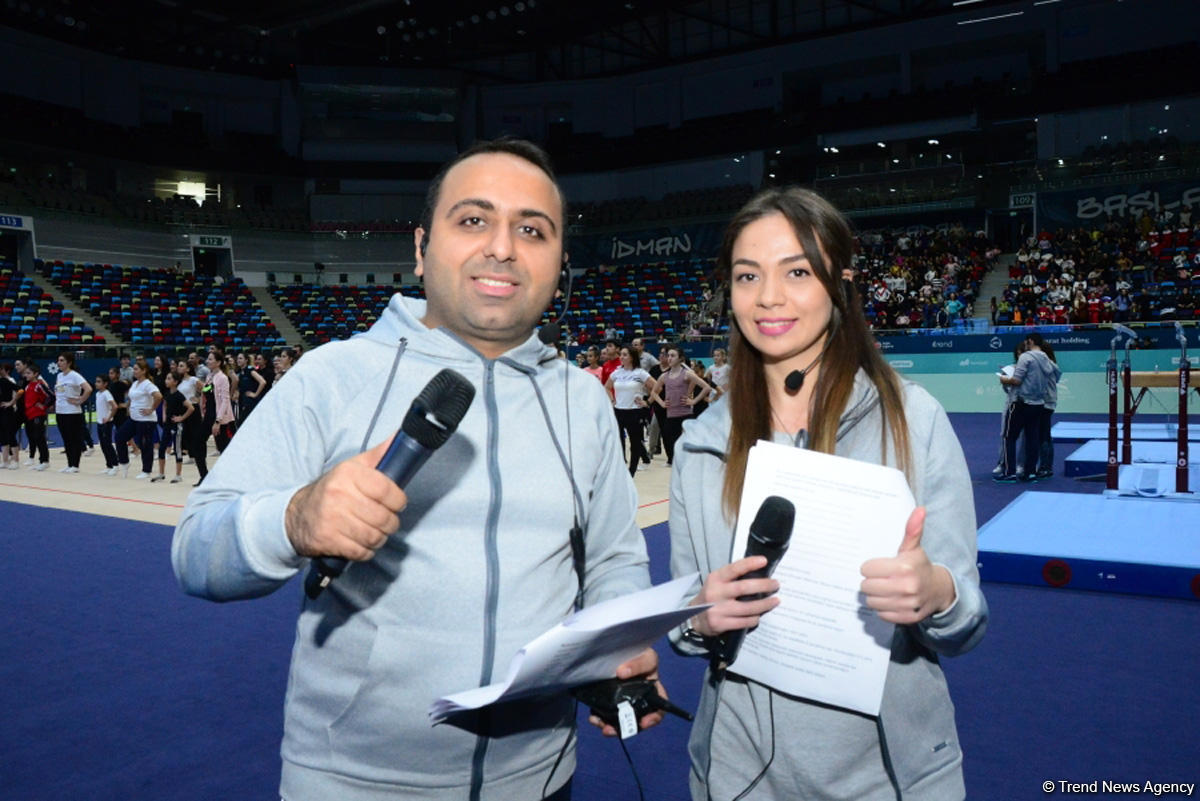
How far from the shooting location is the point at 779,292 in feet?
5.79

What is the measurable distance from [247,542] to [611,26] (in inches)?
1555

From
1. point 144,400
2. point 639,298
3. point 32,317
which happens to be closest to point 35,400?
point 144,400

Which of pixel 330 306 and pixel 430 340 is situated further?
pixel 330 306

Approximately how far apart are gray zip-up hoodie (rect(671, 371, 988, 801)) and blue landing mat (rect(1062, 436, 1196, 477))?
31.9ft

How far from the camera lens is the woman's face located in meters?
1.76

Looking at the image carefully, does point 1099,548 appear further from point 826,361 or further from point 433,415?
point 433,415

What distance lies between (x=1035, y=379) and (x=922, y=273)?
19.1 meters

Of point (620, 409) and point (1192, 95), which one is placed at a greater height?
point (1192, 95)

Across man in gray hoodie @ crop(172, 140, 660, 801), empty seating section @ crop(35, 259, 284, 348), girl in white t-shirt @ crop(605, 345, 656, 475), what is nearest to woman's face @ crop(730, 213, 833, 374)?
man in gray hoodie @ crop(172, 140, 660, 801)

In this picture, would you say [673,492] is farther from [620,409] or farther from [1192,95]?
[1192,95]

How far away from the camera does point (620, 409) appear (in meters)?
11.9

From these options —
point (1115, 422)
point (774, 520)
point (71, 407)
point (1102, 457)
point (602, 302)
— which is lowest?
point (1102, 457)

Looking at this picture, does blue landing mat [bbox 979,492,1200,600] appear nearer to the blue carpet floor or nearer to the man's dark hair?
the blue carpet floor

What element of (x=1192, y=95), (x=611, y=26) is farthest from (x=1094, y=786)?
(x=611, y=26)
